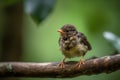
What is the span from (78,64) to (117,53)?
0.91ft

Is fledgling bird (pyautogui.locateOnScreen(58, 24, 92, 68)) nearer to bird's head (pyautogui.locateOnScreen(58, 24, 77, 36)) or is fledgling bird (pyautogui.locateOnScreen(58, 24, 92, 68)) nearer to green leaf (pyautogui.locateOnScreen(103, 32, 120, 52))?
bird's head (pyautogui.locateOnScreen(58, 24, 77, 36))

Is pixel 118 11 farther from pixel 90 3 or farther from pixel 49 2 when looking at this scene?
pixel 49 2

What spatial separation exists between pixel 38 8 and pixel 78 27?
4.80 feet

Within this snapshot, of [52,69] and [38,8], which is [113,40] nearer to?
[52,69]

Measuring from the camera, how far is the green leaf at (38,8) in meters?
3.31

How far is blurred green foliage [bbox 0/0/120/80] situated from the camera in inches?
161

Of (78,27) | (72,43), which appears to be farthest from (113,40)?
(78,27)

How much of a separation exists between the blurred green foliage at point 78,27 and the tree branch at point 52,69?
0.40 metres

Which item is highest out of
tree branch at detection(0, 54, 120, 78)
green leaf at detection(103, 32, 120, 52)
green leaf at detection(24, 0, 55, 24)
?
green leaf at detection(24, 0, 55, 24)

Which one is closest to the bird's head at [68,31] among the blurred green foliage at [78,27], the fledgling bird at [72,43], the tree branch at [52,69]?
the fledgling bird at [72,43]

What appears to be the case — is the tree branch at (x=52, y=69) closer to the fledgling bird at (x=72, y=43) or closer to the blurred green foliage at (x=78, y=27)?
the fledgling bird at (x=72, y=43)

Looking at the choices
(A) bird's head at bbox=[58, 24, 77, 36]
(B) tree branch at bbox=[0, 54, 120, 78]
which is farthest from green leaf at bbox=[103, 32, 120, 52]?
(A) bird's head at bbox=[58, 24, 77, 36]

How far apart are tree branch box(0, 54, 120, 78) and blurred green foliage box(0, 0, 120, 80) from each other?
40 centimetres

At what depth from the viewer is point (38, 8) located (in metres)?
3.39
